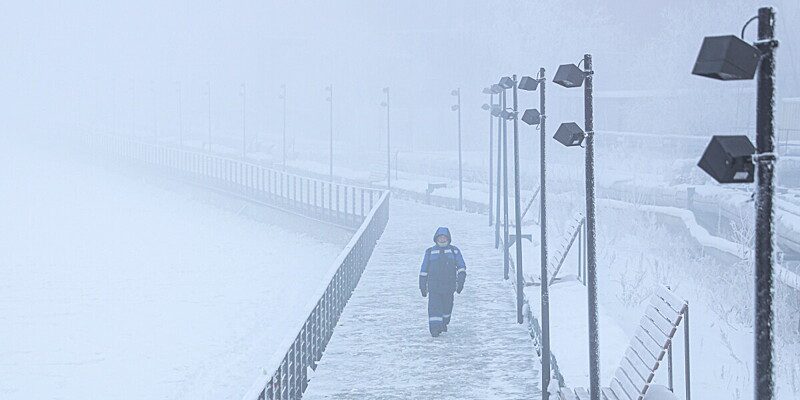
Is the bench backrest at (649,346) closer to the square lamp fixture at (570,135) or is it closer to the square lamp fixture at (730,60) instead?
the square lamp fixture at (570,135)

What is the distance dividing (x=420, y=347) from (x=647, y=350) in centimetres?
563

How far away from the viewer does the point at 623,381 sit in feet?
33.8

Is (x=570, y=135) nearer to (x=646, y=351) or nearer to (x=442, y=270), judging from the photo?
Answer: (x=646, y=351)

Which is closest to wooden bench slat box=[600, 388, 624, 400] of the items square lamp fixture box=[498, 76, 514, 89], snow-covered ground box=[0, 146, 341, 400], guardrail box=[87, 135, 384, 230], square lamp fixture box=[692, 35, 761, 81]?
snow-covered ground box=[0, 146, 341, 400]

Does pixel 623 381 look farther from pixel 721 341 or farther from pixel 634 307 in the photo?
pixel 634 307

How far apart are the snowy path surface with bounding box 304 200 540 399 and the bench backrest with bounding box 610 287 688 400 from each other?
2.34 meters

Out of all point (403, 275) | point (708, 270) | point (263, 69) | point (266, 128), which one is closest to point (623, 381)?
point (403, 275)

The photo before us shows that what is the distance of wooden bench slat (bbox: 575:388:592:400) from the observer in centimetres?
1041

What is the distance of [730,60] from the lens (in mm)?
5434

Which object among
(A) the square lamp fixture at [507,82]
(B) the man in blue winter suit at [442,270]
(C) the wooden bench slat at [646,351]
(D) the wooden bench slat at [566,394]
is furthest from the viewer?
(A) the square lamp fixture at [507,82]

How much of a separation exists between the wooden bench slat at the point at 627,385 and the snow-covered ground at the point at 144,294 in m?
3.59

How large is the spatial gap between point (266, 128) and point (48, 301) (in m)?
64.9

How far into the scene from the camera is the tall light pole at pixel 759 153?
5465 millimetres

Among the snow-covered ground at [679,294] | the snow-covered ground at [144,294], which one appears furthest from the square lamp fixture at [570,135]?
the snow-covered ground at [144,294]
